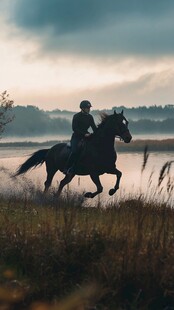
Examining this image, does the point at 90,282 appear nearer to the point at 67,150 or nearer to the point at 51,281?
the point at 51,281

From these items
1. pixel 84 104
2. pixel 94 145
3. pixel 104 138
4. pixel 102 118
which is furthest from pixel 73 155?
pixel 84 104

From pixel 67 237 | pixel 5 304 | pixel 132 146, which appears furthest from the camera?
pixel 132 146

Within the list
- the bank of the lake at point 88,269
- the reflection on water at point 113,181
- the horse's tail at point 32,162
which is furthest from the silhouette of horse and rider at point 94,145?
the bank of the lake at point 88,269

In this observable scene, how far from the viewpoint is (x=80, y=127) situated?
15297 millimetres

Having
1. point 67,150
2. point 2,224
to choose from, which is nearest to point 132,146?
point 67,150

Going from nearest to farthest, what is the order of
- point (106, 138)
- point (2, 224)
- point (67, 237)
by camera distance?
point (67, 237), point (2, 224), point (106, 138)

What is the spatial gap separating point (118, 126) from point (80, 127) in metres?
1.13

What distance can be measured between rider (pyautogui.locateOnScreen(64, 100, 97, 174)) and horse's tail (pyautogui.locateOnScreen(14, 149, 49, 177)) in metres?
2.14

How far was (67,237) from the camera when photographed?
7.45 meters

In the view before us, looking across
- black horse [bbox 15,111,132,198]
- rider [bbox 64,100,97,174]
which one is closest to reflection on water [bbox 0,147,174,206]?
black horse [bbox 15,111,132,198]

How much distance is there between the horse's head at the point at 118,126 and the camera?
14.9 meters

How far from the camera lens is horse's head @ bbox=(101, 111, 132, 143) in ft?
48.8

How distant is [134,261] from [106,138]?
877 cm

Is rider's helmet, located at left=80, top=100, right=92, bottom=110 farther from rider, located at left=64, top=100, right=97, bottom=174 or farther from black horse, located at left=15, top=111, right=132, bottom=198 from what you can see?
black horse, located at left=15, top=111, right=132, bottom=198
